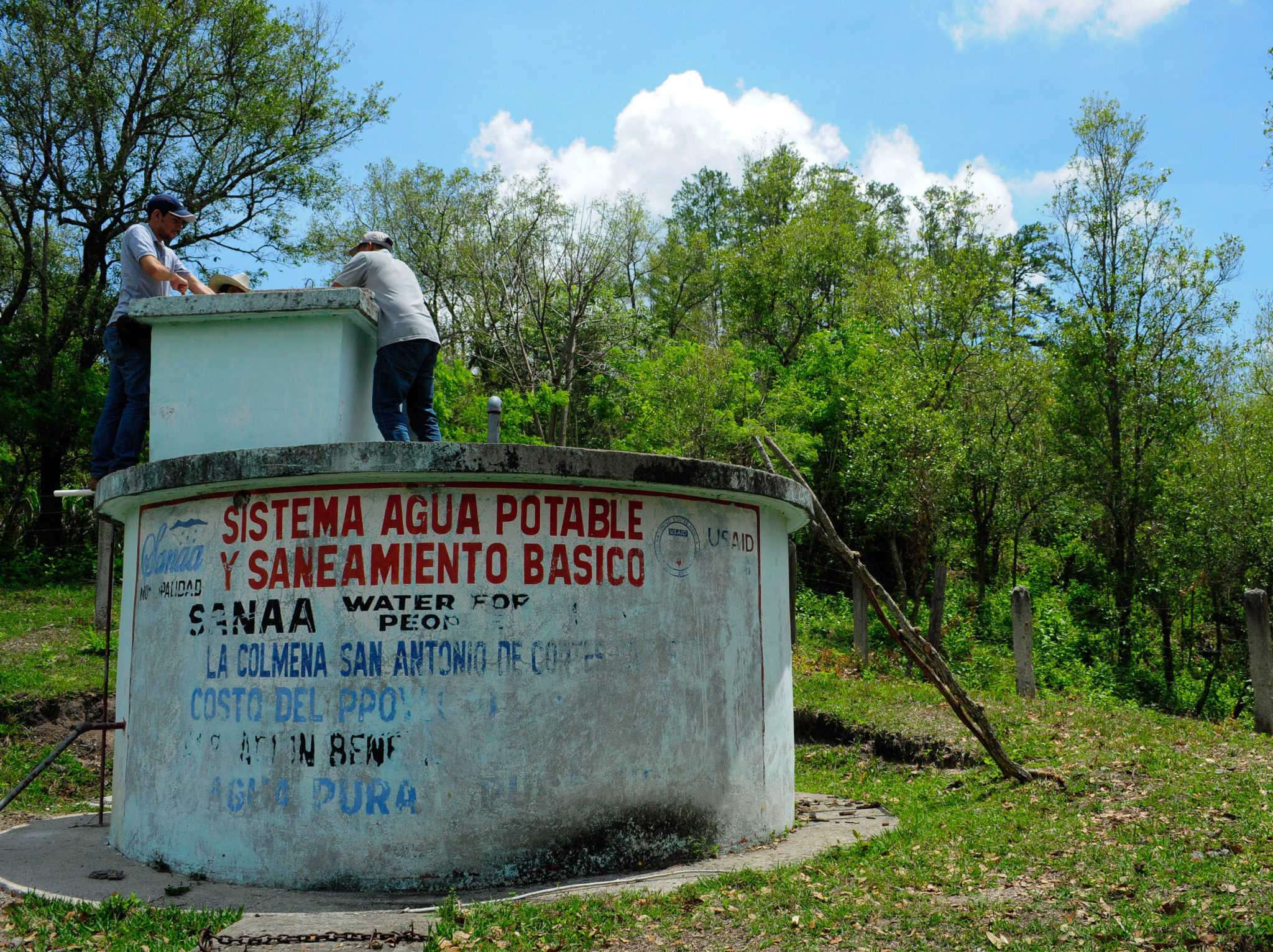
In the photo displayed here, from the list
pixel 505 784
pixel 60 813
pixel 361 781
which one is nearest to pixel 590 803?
pixel 505 784

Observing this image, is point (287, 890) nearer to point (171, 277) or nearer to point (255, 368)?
point (255, 368)

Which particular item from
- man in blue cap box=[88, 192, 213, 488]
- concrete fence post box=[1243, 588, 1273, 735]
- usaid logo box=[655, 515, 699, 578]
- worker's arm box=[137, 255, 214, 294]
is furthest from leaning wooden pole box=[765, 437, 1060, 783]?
man in blue cap box=[88, 192, 213, 488]

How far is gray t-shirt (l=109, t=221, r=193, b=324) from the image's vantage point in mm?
7172

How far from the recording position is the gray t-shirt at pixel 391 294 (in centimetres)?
686

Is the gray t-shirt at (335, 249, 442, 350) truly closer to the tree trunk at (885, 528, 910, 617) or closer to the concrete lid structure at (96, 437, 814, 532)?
the concrete lid structure at (96, 437, 814, 532)

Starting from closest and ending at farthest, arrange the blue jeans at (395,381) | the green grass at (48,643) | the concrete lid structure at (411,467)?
the concrete lid structure at (411,467)
the blue jeans at (395,381)
the green grass at (48,643)

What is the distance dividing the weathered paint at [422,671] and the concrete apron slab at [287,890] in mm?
143

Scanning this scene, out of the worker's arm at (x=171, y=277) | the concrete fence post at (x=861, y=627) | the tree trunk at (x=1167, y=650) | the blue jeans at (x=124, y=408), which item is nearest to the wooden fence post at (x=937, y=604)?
the concrete fence post at (x=861, y=627)

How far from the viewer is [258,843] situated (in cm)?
574

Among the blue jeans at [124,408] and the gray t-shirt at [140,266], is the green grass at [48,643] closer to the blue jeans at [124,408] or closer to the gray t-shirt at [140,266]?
the blue jeans at [124,408]

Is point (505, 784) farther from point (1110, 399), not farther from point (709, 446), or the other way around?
point (1110, 399)

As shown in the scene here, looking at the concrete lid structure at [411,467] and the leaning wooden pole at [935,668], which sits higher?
the concrete lid structure at [411,467]

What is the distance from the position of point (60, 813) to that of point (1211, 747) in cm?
1041

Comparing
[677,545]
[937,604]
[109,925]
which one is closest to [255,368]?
[677,545]
